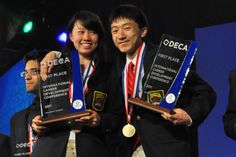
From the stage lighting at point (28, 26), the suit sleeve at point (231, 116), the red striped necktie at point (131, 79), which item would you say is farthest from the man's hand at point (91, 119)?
the stage lighting at point (28, 26)

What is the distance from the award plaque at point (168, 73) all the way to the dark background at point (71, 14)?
2.49 m

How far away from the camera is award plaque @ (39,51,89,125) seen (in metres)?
2.28

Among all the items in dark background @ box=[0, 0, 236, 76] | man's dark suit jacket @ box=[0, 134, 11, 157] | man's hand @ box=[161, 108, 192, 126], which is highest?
dark background @ box=[0, 0, 236, 76]

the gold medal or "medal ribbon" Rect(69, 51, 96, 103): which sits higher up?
"medal ribbon" Rect(69, 51, 96, 103)

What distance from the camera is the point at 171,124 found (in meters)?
2.27

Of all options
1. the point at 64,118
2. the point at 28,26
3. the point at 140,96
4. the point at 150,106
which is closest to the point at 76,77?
the point at 64,118

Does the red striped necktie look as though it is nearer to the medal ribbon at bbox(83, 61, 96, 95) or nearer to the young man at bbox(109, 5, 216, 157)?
the young man at bbox(109, 5, 216, 157)

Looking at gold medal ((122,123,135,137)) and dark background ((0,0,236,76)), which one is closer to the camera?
gold medal ((122,123,135,137))

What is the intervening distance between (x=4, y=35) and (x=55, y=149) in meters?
4.34

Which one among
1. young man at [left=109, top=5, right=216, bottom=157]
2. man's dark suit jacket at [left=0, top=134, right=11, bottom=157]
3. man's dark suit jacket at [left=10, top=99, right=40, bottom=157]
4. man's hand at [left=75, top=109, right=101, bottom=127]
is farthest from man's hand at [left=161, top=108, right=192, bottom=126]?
man's dark suit jacket at [left=0, top=134, right=11, bottom=157]

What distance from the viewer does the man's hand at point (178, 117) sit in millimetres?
2125

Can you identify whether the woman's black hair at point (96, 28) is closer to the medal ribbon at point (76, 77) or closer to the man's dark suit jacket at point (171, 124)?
the medal ribbon at point (76, 77)

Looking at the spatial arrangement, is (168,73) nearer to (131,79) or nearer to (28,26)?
(131,79)

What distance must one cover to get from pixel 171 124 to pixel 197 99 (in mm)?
183
